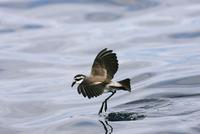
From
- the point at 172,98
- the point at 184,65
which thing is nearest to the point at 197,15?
the point at 184,65

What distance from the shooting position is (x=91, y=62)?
16562 mm

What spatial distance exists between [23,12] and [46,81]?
27.7 feet

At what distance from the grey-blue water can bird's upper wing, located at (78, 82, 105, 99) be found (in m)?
0.44

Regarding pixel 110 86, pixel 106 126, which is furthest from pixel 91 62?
pixel 106 126

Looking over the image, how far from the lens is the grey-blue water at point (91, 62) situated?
1102cm

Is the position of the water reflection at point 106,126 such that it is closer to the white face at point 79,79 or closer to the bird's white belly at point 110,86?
the bird's white belly at point 110,86

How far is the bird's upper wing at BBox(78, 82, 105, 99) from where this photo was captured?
33.6 feet

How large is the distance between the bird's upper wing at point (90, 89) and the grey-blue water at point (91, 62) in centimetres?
44

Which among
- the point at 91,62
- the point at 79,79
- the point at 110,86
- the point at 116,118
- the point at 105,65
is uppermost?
the point at 105,65

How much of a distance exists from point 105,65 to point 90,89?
54cm

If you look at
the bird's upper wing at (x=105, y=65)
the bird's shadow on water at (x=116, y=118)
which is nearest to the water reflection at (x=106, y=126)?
the bird's shadow on water at (x=116, y=118)

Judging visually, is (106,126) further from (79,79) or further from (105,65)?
(105,65)

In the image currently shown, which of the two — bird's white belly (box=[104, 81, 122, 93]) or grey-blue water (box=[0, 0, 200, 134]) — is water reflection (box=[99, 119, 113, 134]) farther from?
bird's white belly (box=[104, 81, 122, 93])

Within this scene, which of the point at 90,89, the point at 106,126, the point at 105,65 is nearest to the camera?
the point at 90,89
